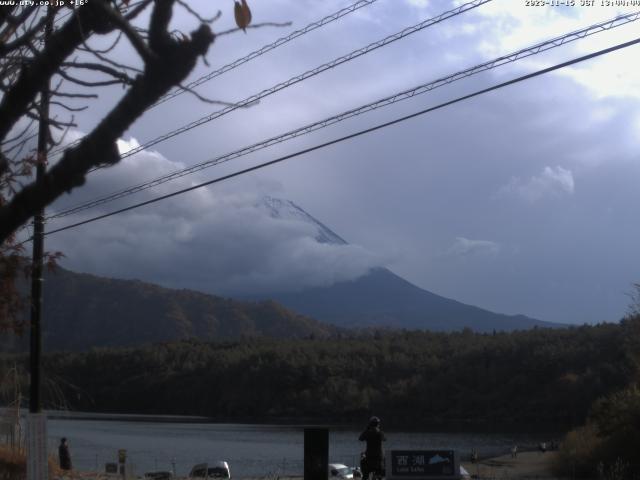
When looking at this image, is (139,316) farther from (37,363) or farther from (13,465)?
(37,363)

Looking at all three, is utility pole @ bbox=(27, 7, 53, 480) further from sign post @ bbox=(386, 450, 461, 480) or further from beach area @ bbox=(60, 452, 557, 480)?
beach area @ bbox=(60, 452, 557, 480)

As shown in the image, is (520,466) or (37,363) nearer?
(37,363)

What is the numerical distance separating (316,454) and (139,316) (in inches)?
6498

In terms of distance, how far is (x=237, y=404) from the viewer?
306 feet

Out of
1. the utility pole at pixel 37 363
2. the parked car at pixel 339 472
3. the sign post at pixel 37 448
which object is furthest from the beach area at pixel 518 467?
→ the sign post at pixel 37 448

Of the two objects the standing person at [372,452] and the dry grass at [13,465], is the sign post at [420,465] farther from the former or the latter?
the dry grass at [13,465]

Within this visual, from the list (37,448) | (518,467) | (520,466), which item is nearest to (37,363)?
(37,448)

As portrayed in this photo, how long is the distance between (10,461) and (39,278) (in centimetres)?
379

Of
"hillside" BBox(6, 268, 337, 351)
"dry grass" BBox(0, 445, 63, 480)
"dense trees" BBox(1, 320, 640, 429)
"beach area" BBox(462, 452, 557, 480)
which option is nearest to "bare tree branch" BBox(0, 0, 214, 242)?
"dry grass" BBox(0, 445, 63, 480)

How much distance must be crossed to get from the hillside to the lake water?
84.3m

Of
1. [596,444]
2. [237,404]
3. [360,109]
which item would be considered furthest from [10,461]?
[237,404]

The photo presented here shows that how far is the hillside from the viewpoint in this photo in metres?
164

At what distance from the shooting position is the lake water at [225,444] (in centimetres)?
4188

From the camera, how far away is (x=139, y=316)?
176 metres
